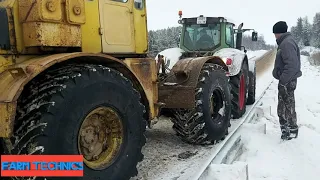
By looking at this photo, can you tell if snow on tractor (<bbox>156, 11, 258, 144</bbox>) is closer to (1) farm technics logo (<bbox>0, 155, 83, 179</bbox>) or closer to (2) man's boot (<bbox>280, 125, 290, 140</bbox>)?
(2) man's boot (<bbox>280, 125, 290, 140</bbox>)

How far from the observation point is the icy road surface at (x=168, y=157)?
457 centimetres

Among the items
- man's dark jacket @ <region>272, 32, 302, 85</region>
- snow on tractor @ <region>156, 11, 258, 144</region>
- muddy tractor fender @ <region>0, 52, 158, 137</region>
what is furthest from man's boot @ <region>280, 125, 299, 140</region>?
muddy tractor fender @ <region>0, 52, 158, 137</region>

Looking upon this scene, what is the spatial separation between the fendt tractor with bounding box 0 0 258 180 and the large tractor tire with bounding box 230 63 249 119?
3.61 m

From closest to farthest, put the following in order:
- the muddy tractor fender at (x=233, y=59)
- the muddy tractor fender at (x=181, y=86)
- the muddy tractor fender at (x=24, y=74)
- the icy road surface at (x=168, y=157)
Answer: the muddy tractor fender at (x=24, y=74) → the icy road surface at (x=168, y=157) → the muddy tractor fender at (x=181, y=86) → the muddy tractor fender at (x=233, y=59)

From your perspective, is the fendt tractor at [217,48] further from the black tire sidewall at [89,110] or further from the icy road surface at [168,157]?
the black tire sidewall at [89,110]

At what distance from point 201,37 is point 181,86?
424cm

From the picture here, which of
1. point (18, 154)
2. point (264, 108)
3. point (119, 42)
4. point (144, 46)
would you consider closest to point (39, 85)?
point (18, 154)

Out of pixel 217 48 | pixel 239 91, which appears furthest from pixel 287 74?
pixel 217 48

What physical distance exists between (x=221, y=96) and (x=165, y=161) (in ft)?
5.65

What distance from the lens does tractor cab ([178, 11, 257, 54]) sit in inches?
360

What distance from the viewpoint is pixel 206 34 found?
9.37 m

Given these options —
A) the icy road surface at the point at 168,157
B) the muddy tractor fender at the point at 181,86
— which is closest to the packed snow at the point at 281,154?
the icy road surface at the point at 168,157

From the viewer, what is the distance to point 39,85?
10.5 feet

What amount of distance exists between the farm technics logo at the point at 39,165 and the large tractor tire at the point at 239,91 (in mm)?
5426
